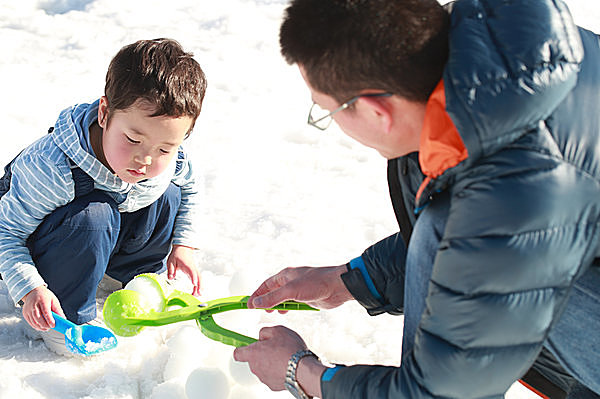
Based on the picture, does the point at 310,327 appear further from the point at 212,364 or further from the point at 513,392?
the point at 513,392

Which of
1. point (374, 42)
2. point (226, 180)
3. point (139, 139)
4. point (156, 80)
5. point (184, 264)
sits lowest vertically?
point (226, 180)

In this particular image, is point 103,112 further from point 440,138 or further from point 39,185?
point 440,138

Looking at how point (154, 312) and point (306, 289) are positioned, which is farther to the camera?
point (154, 312)

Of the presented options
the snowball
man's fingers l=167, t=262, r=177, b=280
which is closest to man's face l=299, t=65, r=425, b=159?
the snowball

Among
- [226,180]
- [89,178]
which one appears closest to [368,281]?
[89,178]

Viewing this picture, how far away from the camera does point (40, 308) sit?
4.91ft

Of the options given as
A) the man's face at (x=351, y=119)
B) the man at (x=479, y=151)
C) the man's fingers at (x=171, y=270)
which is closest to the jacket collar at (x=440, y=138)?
the man at (x=479, y=151)

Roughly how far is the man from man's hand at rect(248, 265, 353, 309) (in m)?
0.36

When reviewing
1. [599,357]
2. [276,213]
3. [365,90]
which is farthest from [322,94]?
[276,213]

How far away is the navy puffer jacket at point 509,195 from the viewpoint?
0.92 meters

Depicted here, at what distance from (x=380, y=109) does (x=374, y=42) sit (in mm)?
121

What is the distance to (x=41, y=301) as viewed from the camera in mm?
1498

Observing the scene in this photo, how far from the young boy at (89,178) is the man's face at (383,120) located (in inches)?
21.3

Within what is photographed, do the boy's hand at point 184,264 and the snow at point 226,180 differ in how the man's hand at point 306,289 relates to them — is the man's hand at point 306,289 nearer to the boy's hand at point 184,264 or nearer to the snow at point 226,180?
the snow at point 226,180
